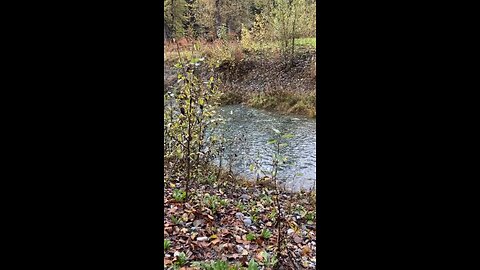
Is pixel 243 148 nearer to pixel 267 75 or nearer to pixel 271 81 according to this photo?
pixel 271 81

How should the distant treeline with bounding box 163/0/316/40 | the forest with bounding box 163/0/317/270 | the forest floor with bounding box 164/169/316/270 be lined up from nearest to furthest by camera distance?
1. the forest floor with bounding box 164/169/316/270
2. the forest with bounding box 163/0/317/270
3. the distant treeline with bounding box 163/0/316/40

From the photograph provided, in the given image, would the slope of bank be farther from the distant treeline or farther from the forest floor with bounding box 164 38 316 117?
the distant treeline

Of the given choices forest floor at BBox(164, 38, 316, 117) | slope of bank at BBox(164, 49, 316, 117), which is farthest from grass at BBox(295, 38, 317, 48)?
slope of bank at BBox(164, 49, 316, 117)

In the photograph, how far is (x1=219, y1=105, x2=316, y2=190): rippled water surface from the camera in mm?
4266

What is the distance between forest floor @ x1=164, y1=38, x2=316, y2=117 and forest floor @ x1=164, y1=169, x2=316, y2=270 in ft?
9.28

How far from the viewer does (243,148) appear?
4660mm

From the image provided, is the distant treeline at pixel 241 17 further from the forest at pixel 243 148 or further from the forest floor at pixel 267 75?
the forest floor at pixel 267 75

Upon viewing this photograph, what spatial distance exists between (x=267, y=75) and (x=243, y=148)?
142 inches

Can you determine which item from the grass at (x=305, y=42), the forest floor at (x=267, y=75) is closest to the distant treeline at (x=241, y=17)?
the grass at (x=305, y=42)

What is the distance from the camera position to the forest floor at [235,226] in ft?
8.58

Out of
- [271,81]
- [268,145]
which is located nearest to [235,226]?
[268,145]
